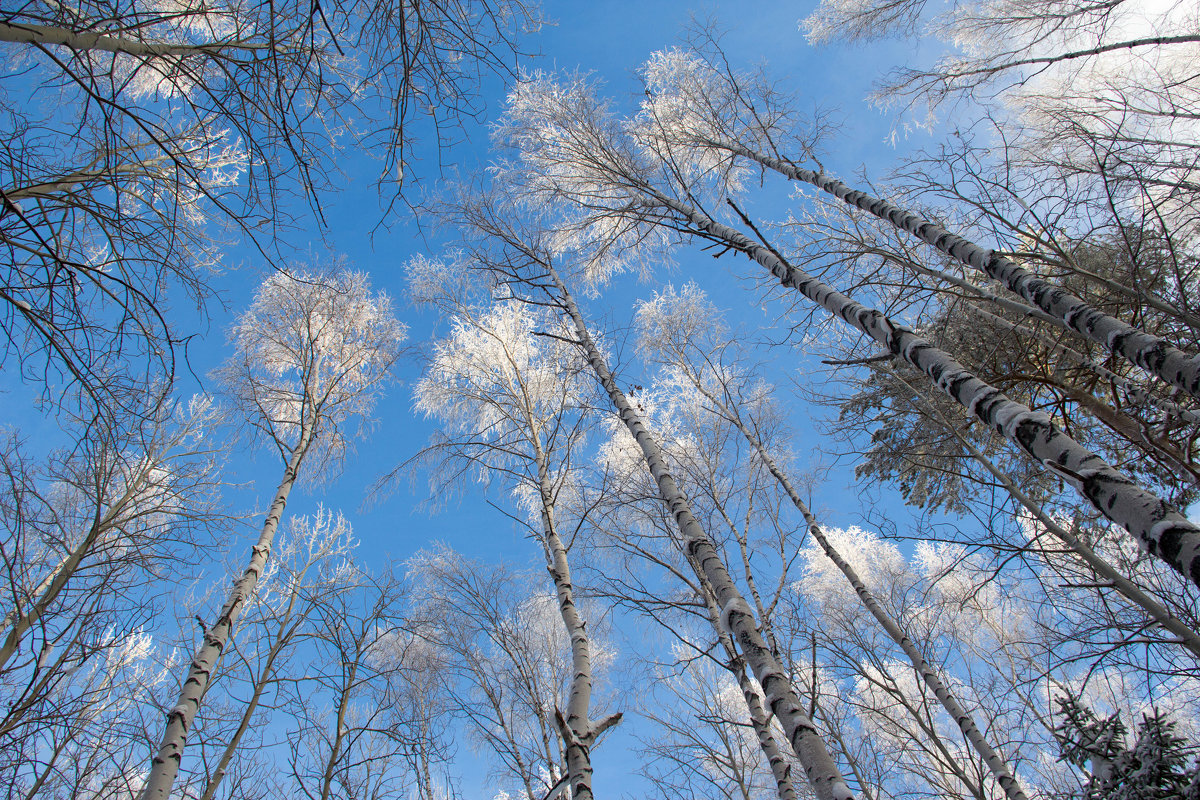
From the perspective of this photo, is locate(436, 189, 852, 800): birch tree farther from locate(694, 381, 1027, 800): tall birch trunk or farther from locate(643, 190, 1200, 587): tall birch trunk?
locate(694, 381, 1027, 800): tall birch trunk

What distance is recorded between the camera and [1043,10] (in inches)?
240

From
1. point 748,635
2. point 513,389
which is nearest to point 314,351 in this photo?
point 513,389

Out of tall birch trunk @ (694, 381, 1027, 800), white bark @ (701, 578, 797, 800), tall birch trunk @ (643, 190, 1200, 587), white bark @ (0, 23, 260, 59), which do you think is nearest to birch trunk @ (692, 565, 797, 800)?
white bark @ (701, 578, 797, 800)

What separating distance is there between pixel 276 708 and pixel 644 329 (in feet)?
25.3

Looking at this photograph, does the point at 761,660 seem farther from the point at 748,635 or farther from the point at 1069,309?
the point at 1069,309

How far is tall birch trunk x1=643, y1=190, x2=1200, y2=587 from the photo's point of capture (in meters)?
1.50

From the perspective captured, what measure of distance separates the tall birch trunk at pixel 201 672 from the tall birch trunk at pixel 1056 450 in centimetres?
486

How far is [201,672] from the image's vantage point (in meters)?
3.77

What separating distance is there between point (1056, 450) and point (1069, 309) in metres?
1.49

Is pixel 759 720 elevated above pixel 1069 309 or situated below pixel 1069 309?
below

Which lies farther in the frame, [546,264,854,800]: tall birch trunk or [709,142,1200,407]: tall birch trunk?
[709,142,1200,407]: tall birch trunk

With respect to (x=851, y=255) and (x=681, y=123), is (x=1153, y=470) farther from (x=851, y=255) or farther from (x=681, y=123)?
(x=681, y=123)

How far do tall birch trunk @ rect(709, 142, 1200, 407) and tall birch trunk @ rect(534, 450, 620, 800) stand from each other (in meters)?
3.14

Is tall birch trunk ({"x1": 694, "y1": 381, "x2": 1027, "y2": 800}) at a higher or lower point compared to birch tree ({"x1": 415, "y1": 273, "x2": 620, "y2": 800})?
lower
